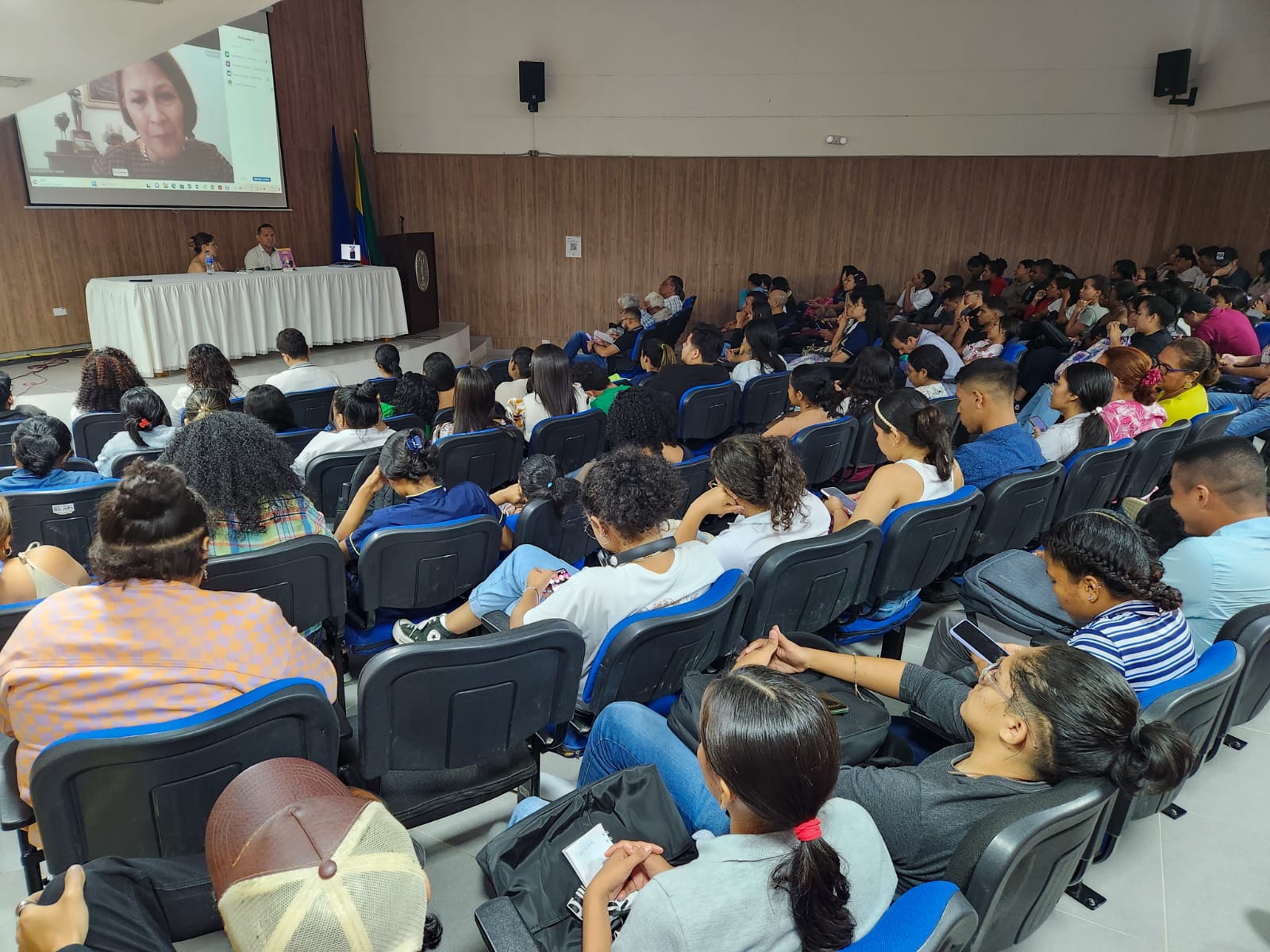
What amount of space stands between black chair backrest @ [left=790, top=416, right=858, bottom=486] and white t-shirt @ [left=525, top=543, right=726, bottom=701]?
1.96 m

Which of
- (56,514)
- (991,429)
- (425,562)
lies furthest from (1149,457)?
(56,514)

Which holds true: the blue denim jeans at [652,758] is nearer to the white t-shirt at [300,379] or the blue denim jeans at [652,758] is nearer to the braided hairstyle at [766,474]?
the braided hairstyle at [766,474]

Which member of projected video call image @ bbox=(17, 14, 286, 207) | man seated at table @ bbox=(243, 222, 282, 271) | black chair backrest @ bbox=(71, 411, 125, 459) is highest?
projected video call image @ bbox=(17, 14, 286, 207)

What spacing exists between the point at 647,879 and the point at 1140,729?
2.91 feet

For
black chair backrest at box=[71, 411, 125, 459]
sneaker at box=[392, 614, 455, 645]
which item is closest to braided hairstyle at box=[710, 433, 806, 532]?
sneaker at box=[392, 614, 455, 645]

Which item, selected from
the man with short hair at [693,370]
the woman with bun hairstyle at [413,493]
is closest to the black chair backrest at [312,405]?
the man with short hair at [693,370]

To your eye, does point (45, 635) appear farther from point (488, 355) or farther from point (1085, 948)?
point (488, 355)

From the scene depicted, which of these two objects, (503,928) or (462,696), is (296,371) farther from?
(503,928)

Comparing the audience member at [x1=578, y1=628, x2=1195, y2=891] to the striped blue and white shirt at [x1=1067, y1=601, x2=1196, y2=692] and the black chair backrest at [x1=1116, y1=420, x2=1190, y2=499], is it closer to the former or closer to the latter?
the striped blue and white shirt at [x1=1067, y1=601, x2=1196, y2=692]

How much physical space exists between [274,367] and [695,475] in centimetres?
603

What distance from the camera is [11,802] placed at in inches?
63.6

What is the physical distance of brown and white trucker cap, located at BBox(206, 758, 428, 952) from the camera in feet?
2.67

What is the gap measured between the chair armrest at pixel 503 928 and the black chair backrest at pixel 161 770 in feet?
1.65

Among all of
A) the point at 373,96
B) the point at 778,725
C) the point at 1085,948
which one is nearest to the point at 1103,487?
the point at 1085,948
